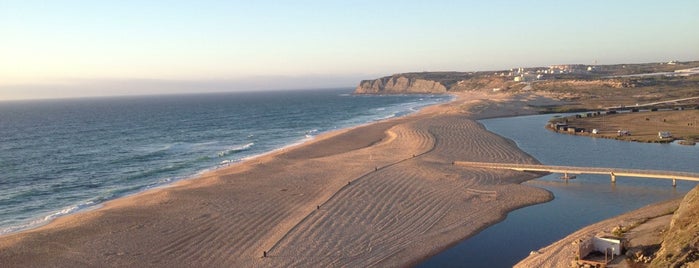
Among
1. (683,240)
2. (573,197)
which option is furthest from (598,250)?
(573,197)

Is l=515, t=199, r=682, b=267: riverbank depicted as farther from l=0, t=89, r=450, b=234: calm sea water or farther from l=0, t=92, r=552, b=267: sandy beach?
l=0, t=89, r=450, b=234: calm sea water

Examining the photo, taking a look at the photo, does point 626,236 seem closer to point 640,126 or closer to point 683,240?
point 683,240

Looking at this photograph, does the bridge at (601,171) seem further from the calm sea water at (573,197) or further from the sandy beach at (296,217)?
the sandy beach at (296,217)

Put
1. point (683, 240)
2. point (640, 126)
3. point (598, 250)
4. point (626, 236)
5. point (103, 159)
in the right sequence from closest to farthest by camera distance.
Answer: point (683, 240)
point (598, 250)
point (626, 236)
point (103, 159)
point (640, 126)

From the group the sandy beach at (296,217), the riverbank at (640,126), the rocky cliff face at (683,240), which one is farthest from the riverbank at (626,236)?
the riverbank at (640,126)

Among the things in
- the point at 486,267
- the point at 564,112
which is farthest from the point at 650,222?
the point at 564,112

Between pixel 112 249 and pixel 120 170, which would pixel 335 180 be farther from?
pixel 120 170
